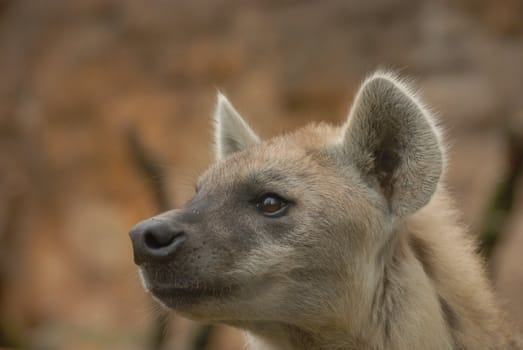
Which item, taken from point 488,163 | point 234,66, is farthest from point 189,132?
point 488,163

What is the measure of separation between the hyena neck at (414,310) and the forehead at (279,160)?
0.49m

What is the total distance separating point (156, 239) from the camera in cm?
344

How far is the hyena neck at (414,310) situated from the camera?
349 centimetres

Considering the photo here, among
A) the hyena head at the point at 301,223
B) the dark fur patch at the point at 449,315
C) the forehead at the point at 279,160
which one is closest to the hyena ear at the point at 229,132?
the forehead at the point at 279,160

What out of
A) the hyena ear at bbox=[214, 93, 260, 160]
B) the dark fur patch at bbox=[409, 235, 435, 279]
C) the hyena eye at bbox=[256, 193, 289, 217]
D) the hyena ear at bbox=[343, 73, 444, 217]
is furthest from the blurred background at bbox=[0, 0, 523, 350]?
the hyena eye at bbox=[256, 193, 289, 217]

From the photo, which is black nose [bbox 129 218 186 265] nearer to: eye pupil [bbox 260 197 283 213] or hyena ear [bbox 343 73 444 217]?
eye pupil [bbox 260 197 283 213]

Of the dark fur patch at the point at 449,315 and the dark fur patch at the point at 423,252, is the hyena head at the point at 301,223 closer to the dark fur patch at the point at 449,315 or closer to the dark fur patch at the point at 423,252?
the dark fur patch at the point at 423,252

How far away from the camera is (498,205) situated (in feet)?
21.6

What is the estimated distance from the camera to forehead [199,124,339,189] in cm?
374

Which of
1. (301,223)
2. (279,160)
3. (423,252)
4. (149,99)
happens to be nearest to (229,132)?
(279,160)

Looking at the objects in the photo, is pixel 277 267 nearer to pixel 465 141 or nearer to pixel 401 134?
pixel 401 134

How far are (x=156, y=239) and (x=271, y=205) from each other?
0.51 m

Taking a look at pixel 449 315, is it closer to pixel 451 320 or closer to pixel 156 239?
pixel 451 320

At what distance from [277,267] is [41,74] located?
888cm
